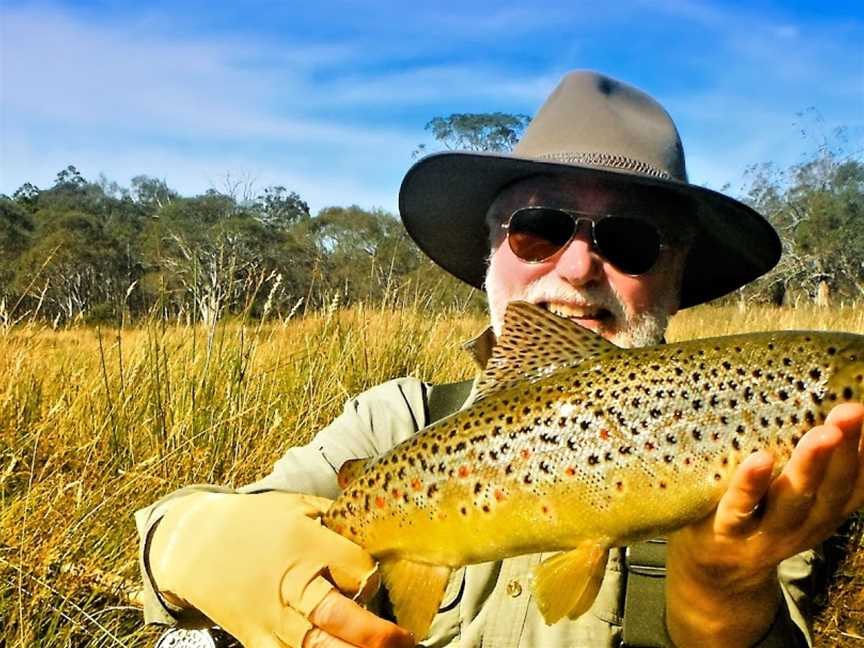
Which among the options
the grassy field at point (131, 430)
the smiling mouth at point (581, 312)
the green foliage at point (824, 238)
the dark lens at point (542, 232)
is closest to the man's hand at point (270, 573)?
the grassy field at point (131, 430)

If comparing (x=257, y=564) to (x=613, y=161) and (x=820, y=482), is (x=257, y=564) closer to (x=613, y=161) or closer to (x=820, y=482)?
(x=820, y=482)

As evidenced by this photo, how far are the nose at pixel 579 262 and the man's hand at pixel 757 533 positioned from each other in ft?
3.47

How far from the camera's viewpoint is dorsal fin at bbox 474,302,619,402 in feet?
6.40

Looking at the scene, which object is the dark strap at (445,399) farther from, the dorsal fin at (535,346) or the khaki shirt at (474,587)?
the dorsal fin at (535,346)

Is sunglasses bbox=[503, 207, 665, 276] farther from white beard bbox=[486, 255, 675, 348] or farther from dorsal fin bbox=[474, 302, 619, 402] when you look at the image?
dorsal fin bbox=[474, 302, 619, 402]

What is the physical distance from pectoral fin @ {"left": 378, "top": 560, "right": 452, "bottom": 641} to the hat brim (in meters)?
1.51

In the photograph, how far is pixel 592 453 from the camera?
1756mm

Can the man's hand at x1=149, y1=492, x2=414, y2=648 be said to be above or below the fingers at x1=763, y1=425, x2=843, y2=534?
below

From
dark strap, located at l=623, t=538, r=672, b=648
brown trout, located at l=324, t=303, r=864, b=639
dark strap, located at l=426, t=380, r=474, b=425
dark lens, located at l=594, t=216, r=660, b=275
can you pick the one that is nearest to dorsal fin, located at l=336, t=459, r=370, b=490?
brown trout, located at l=324, t=303, r=864, b=639

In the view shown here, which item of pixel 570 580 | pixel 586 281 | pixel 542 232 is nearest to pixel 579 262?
pixel 586 281

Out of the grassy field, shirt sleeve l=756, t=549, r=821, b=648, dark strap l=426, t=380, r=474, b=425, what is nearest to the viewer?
shirt sleeve l=756, t=549, r=821, b=648

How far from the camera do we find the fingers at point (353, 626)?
189cm

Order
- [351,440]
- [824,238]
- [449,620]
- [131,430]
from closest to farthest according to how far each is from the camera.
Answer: [449,620], [351,440], [131,430], [824,238]

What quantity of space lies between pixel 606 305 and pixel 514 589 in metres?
1.01
